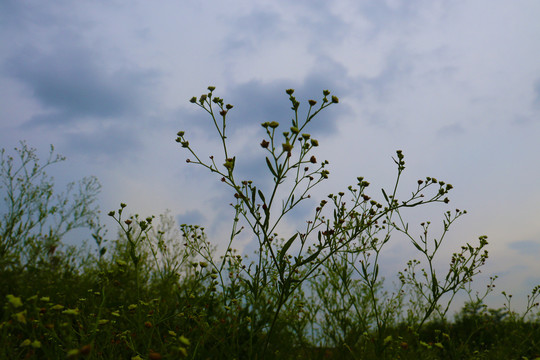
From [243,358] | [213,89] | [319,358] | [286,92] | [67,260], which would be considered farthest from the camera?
[67,260]

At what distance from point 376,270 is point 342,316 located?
0.93 metres

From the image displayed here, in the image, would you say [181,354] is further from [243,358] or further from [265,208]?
[243,358]

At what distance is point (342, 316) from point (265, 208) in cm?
221

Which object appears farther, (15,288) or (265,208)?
(15,288)

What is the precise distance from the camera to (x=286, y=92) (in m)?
2.91

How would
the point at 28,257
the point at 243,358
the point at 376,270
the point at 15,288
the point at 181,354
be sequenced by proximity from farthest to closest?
1. the point at 28,257
2. the point at 15,288
3. the point at 243,358
4. the point at 376,270
5. the point at 181,354

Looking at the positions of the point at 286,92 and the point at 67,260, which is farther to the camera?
the point at 67,260

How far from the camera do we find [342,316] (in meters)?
4.21

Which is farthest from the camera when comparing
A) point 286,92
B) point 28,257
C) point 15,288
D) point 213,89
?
point 28,257

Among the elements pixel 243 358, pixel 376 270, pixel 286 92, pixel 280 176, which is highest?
pixel 286 92

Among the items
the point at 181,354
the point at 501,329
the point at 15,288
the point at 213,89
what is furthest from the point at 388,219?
the point at 501,329

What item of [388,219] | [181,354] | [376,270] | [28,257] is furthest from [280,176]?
[28,257]

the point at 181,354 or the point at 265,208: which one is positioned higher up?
the point at 265,208

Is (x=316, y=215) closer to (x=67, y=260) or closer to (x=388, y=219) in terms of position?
(x=388, y=219)
